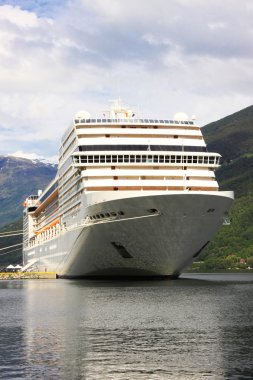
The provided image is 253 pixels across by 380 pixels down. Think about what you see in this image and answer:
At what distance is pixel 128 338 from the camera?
35062 millimetres

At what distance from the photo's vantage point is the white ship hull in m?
68.6

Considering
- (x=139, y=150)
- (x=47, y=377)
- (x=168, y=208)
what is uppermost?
(x=139, y=150)

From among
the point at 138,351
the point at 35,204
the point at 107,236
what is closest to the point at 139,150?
the point at 107,236

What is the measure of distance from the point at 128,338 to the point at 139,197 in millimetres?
33713

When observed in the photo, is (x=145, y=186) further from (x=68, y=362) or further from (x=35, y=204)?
(x=35, y=204)

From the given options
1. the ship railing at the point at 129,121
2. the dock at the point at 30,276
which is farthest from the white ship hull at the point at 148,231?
the dock at the point at 30,276

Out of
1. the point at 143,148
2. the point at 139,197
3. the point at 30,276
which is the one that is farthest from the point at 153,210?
the point at 30,276

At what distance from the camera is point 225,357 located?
29.5 metres

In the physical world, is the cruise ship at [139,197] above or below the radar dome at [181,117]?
below

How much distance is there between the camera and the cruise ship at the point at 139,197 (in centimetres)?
6950

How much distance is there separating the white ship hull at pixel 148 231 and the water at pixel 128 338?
1206 centimetres

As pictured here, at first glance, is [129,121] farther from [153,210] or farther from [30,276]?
[30,276]

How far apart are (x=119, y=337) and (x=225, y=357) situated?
7.53 meters

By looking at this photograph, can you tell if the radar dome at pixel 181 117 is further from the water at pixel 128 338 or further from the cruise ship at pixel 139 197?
the water at pixel 128 338
